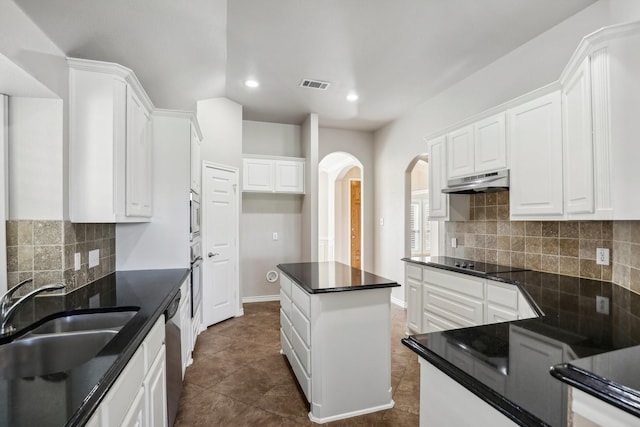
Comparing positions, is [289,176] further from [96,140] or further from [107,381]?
[107,381]

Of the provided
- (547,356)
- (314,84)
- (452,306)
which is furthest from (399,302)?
(547,356)

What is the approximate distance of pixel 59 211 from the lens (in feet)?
6.04

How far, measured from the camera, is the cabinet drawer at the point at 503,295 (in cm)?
224

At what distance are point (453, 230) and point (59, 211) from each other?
368cm

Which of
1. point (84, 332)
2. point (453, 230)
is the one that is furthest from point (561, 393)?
point (453, 230)

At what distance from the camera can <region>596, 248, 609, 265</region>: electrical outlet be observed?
2.20 m

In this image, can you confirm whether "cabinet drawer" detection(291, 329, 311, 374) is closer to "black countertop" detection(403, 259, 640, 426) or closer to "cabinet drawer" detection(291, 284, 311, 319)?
"cabinet drawer" detection(291, 284, 311, 319)

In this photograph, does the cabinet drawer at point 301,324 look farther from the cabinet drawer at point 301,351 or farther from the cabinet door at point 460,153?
the cabinet door at point 460,153

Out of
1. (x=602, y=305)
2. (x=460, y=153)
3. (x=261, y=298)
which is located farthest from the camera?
(x=261, y=298)

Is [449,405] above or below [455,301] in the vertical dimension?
above

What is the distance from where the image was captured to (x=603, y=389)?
21.9 inches

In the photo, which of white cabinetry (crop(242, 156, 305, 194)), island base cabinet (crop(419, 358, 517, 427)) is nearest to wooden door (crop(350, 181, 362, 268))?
white cabinetry (crop(242, 156, 305, 194))

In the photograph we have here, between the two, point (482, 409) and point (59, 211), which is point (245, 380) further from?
point (482, 409)

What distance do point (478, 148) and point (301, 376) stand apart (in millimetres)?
2562
